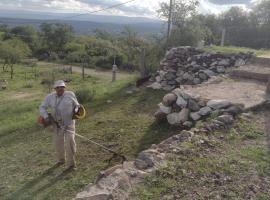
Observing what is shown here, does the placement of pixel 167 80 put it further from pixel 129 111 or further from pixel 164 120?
pixel 164 120

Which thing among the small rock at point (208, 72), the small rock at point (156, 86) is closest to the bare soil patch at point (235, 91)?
the small rock at point (208, 72)

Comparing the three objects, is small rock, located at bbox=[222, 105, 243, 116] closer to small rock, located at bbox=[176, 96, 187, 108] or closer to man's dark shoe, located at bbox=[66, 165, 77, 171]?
small rock, located at bbox=[176, 96, 187, 108]

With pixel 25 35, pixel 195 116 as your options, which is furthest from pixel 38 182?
pixel 25 35

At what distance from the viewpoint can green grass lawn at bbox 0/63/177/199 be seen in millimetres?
6035

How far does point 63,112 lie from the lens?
6.46m

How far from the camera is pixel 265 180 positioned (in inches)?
185

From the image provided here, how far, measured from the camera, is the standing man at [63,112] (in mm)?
6457

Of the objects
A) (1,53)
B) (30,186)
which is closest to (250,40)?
(30,186)

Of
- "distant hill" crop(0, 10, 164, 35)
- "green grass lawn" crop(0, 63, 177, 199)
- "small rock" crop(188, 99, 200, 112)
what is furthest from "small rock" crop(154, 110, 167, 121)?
"distant hill" crop(0, 10, 164, 35)

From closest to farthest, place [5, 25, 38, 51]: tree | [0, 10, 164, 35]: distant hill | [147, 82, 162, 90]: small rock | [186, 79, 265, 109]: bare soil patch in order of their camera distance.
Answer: [186, 79, 265, 109]: bare soil patch
[147, 82, 162, 90]: small rock
[0, 10, 164, 35]: distant hill
[5, 25, 38, 51]: tree

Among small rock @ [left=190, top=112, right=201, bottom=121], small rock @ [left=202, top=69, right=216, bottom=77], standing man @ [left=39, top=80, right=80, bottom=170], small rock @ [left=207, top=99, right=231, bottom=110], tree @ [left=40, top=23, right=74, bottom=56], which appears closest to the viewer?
standing man @ [left=39, top=80, right=80, bottom=170]

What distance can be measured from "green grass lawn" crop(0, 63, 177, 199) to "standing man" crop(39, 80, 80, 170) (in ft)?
1.17

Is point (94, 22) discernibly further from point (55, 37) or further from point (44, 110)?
point (44, 110)

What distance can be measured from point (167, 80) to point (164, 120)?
3387mm
